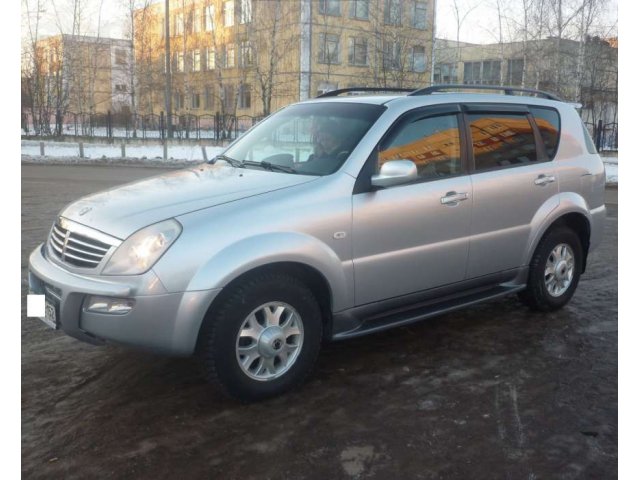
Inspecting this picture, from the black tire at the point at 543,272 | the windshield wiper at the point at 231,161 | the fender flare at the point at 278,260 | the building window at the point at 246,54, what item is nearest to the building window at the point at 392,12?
the building window at the point at 246,54

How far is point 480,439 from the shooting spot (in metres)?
3.44

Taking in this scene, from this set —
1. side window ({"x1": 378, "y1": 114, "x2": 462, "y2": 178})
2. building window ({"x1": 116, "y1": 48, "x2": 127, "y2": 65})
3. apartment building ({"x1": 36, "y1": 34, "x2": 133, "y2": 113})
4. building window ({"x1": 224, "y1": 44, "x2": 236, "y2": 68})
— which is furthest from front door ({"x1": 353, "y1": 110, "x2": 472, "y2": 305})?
building window ({"x1": 224, "y1": 44, "x2": 236, "y2": 68})

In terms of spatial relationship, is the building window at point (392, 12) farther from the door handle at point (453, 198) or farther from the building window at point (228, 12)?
the door handle at point (453, 198)

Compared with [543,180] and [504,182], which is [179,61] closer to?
[543,180]

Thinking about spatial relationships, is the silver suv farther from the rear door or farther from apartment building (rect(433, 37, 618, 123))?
apartment building (rect(433, 37, 618, 123))

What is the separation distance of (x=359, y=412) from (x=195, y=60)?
162 feet

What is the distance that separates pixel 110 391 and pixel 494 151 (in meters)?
3.40

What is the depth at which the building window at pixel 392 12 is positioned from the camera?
35.0 meters

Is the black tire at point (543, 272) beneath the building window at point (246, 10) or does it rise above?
beneath

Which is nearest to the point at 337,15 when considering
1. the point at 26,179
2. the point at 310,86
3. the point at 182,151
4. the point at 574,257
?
the point at 310,86

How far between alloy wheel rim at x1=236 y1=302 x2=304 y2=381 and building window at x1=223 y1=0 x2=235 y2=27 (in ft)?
139

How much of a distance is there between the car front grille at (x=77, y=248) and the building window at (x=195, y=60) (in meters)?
46.5

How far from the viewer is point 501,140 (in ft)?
17.1

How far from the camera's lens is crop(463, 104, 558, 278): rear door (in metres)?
4.92
